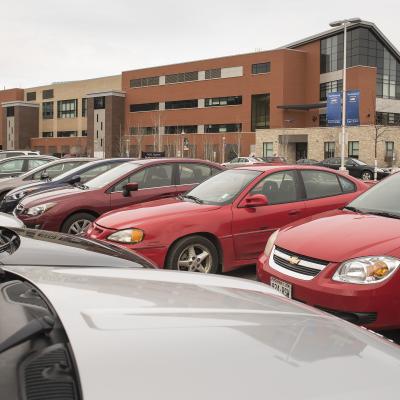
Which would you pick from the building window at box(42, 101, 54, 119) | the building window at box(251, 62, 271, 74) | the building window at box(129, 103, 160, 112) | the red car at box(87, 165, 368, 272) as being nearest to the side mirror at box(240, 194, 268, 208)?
the red car at box(87, 165, 368, 272)

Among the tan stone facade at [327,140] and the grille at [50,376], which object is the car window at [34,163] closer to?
the grille at [50,376]

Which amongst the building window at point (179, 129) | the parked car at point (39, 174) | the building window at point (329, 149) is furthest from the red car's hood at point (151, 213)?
the building window at point (179, 129)

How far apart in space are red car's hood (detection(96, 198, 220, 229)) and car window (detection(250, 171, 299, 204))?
83 centimetres

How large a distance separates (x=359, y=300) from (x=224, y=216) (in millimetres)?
2619

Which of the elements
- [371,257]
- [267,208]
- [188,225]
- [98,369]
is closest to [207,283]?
[98,369]

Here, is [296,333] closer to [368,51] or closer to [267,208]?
[267,208]

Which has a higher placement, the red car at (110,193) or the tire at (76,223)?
the red car at (110,193)

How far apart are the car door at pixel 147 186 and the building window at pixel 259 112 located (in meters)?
54.7

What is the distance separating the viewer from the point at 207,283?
220 cm

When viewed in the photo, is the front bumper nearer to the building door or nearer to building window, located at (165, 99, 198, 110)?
the building door

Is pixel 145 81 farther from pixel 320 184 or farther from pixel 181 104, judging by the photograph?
pixel 320 184

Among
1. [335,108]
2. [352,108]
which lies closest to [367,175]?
[352,108]

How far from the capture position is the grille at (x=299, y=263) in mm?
4234

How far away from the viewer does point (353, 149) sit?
173 feet
